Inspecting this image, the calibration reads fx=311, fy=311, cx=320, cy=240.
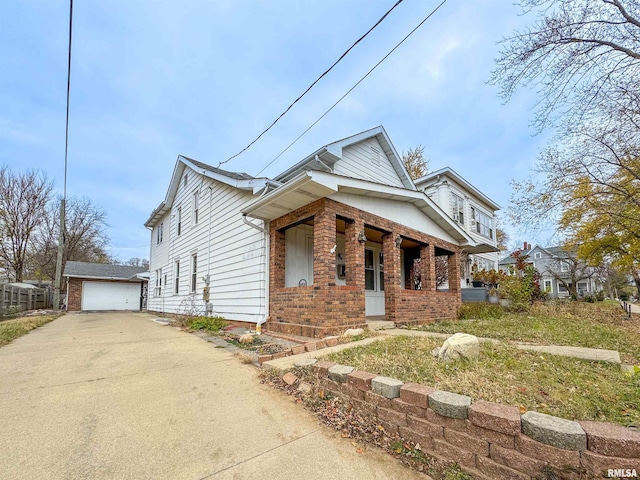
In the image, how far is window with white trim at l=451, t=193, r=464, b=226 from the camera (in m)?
17.2

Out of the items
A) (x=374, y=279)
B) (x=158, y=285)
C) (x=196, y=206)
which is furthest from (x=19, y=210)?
(x=374, y=279)

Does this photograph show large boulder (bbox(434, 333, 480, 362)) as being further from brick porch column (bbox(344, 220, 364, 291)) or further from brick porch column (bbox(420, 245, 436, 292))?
brick porch column (bbox(420, 245, 436, 292))

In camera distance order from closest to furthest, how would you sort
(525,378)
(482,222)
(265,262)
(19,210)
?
(525,378) < (265,262) < (482,222) < (19,210)

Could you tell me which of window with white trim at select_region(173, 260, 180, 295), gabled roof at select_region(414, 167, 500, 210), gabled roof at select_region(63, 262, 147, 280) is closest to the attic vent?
gabled roof at select_region(414, 167, 500, 210)

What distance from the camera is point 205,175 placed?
1046 cm

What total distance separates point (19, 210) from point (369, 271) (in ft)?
94.0

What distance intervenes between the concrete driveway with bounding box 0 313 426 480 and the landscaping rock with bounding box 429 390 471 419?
1.46ft

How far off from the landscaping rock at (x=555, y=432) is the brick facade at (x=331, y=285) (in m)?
4.09

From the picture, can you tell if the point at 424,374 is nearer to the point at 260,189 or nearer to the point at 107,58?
the point at 260,189

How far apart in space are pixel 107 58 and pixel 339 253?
841 cm

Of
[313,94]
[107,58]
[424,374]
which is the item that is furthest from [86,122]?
[424,374]

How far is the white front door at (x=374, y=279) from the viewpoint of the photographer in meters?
10.2

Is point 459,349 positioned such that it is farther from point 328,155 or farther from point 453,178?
point 453,178

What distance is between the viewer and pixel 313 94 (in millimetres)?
6926
